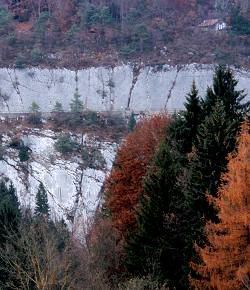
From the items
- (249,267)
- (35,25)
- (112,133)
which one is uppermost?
(35,25)

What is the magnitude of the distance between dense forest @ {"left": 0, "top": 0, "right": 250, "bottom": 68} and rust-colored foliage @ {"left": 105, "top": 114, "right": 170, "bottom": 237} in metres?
38.9

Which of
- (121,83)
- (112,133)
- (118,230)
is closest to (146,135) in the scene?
(118,230)

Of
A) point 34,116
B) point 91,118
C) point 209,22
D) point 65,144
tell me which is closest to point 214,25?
point 209,22

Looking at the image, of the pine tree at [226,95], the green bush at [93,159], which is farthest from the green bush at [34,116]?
the pine tree at [226,95]

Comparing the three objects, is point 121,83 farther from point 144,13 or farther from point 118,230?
point 118,230

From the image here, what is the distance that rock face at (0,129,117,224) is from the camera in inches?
1791

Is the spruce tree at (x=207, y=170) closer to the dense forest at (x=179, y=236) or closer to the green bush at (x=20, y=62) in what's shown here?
the dense forest at (x=179, y=236)

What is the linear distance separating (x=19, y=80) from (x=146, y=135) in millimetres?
37667

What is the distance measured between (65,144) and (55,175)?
128 inches

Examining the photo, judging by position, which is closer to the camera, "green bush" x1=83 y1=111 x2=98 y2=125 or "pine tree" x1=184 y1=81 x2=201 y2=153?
"pine tree" x1=184 y1=81 x2=201 y2=153

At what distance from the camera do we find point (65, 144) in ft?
162

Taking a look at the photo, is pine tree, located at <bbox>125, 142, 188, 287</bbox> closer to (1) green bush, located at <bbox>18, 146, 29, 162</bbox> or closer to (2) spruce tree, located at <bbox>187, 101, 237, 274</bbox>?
(2) spruce tree, located at <bbox>187, 101, 237, 274</bbox>

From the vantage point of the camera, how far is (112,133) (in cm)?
5400

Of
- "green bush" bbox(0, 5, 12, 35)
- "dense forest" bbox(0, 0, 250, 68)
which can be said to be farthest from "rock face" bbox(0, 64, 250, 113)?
"green bush" bbox(0, 5, 12, 35)
